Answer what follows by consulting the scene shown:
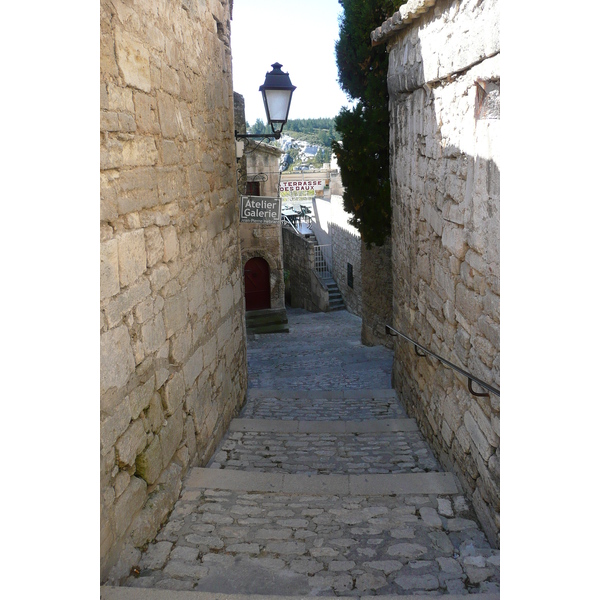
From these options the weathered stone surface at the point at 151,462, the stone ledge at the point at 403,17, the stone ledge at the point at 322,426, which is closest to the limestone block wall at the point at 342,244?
the stone ledge at the point at 403,17

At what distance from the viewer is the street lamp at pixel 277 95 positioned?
6965mm

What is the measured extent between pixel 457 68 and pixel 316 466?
9.39ft

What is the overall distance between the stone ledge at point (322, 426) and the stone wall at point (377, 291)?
4.96 metres

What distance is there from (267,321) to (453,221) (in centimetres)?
1272

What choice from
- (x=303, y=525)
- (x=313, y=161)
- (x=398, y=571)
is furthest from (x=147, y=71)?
(x=313, y=161)

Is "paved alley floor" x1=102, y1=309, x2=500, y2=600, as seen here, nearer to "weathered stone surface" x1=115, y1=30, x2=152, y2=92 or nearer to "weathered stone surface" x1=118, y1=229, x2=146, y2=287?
"weathered stone surface" x1=118, y1=229, x2=146, y2=287

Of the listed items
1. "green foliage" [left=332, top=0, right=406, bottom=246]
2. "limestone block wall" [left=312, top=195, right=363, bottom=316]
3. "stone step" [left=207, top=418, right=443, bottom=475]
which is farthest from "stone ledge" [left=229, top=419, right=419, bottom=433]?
"limestone block wall" [left=312, top=195, right=363, bottom=316]

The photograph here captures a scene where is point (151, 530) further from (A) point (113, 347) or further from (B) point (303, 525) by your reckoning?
(A) point (113, 347)

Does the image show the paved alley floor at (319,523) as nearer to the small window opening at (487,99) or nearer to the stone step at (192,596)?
the stone step at (192,596)

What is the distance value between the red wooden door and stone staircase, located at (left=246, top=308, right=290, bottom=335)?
42.8 inches

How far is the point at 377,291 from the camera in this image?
36.3 feet

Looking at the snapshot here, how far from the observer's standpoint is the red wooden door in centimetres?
1819

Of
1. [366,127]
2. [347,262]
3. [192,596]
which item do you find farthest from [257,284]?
[192,596]

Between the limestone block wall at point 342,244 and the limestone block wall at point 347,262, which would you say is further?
the limestone block wall at point 342,244
